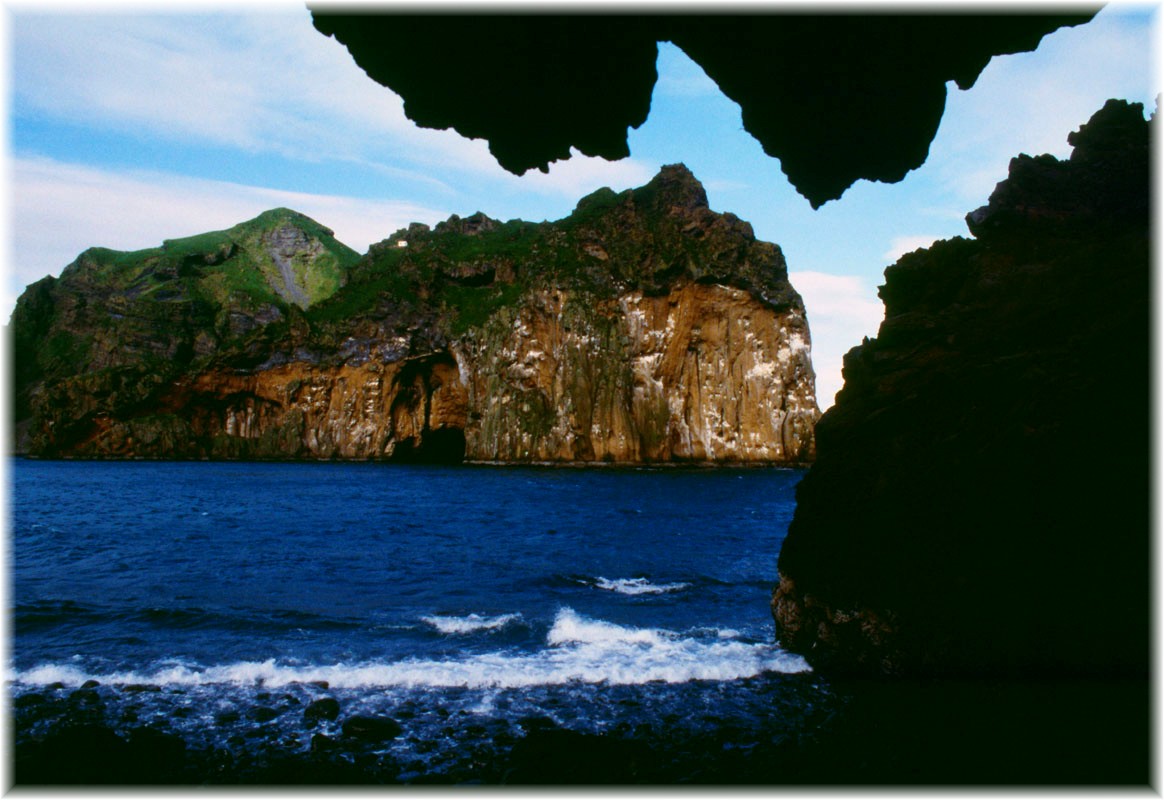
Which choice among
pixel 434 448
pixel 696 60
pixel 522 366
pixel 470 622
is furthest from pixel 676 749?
pixel 434 448

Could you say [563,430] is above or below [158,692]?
above

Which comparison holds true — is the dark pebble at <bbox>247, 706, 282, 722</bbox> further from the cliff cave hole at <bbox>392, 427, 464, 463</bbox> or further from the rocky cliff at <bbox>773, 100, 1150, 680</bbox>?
the cliff cave hole at <bbox>392, 427, 464, 463</bbox>

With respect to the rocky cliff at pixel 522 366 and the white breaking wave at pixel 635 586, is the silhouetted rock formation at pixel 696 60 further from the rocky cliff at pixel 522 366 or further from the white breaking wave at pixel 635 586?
the rocky cliff at pixel 522 366

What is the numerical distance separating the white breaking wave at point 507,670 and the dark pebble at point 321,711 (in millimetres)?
1430

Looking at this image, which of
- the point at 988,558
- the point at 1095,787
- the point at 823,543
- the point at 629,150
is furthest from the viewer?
the point at 823,543

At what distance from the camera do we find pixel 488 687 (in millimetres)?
13578

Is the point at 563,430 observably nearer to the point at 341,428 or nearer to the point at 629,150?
the point at 341,428

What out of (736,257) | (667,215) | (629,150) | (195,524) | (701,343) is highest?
(667,215)

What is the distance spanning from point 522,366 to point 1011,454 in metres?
92.3

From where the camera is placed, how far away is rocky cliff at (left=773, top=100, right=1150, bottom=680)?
10430mm

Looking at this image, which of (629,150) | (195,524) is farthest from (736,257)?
(629,150)

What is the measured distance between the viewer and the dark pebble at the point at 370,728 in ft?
36.1

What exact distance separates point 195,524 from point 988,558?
3907 cm

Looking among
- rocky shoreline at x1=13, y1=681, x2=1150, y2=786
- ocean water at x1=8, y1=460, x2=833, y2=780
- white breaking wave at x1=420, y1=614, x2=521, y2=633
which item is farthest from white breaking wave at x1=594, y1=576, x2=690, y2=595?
rocky shoreline at x1=13, y1=681, x2=1150, y2=786
